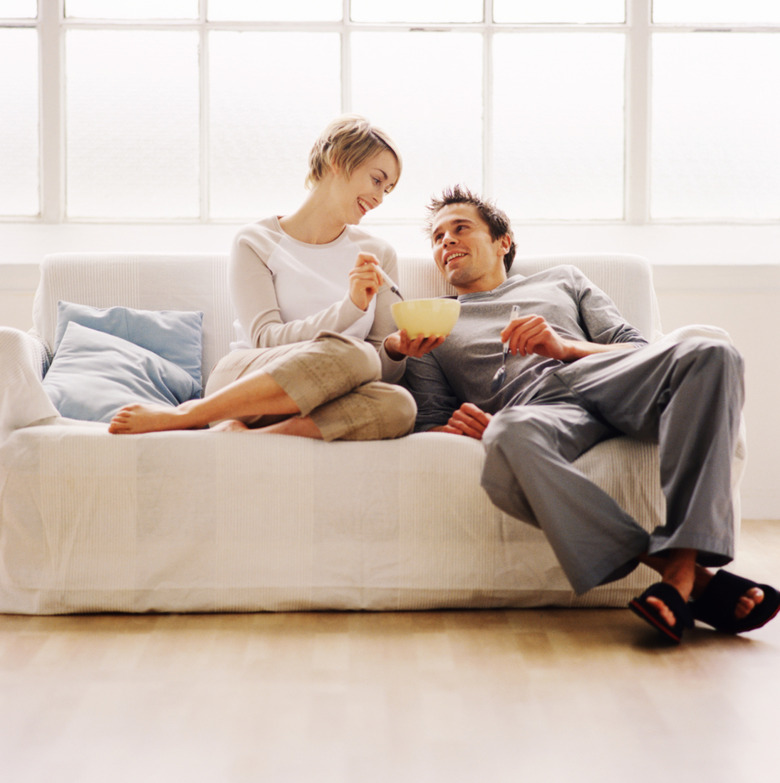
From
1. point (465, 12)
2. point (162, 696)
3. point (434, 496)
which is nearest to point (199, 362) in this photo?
point (434, 496)

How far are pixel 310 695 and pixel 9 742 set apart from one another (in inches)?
17.6

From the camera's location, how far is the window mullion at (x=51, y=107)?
3197 mm

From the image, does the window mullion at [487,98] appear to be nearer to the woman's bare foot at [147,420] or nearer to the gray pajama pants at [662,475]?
the gray pajama pants at [662,475]

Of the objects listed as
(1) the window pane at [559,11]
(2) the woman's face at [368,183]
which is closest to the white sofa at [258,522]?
(2) the woman's face at [368,183]

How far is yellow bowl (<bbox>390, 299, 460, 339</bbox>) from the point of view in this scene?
2.00 m

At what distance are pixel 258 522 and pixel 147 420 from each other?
329 mm

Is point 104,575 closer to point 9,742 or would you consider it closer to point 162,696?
point 162,696

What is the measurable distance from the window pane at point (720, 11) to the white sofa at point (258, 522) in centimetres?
206

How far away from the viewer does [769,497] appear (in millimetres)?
3109

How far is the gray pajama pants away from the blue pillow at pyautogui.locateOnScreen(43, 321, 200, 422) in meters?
0.95

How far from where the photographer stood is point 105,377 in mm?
2279

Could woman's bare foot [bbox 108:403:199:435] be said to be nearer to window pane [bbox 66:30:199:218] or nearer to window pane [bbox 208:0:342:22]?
window pane [bbox 66:30:199:218]

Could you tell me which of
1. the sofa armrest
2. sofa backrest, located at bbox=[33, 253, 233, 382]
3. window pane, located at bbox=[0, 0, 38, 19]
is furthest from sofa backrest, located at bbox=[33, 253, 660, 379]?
window pane, located at bbox=[0, 0, 38, 19]

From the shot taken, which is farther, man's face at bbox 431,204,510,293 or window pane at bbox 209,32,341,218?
window pane at bbox 209,32,341,218
